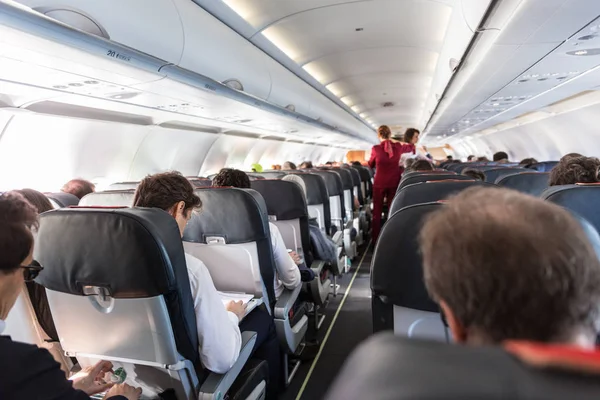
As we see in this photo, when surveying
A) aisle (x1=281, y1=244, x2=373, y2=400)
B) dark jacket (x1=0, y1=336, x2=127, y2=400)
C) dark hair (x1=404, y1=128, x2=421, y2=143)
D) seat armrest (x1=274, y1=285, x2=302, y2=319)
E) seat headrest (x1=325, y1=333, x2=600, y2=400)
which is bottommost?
aisle (x1=281, y1=244, x2=373, y2=400)

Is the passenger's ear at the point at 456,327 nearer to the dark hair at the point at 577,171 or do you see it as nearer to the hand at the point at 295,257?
the dark hair at the point at 577,171

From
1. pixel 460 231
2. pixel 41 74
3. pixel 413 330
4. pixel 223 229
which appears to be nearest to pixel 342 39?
pixel 41 74

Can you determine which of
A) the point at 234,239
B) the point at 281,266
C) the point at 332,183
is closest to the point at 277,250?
the point at 281,266

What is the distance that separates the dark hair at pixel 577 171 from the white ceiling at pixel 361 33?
1.37m

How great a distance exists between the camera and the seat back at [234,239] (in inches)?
112

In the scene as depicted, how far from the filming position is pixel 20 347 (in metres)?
1.23

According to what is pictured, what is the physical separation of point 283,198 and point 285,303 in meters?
1.14

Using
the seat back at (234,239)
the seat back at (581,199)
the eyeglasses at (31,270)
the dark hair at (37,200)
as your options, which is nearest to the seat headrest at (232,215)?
the seat back at (234,239)

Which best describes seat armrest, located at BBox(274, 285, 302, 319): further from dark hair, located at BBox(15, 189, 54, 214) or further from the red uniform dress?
the red uniform dress

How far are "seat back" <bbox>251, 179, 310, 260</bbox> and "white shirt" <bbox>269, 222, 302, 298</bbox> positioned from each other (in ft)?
1.98

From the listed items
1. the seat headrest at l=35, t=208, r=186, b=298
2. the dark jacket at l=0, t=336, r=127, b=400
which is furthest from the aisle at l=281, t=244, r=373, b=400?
the dark jacket at l=0, t=336, r=127, b=400

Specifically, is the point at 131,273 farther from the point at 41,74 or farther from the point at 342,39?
the point at 342,39

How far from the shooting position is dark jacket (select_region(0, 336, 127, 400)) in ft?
3.88

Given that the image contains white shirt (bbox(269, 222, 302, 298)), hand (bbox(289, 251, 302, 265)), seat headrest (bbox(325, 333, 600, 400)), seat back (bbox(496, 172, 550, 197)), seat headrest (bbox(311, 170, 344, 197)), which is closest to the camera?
seat headrest (bbox(325, 333, 600, 400))
